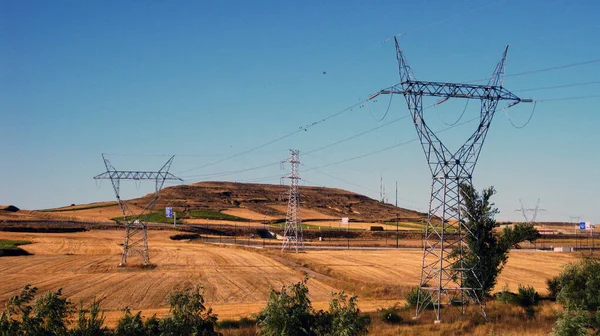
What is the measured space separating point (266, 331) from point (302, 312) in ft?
4.94

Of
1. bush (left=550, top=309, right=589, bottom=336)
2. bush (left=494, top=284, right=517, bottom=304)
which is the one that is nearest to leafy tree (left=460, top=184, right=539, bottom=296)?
bush (left=494, top=284, right=517, bottom=304)

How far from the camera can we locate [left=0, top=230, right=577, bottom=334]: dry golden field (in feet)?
132

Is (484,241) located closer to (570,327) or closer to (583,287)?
(583,287)

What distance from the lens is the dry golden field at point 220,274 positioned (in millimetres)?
40219

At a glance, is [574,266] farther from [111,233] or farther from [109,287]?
[111,233]

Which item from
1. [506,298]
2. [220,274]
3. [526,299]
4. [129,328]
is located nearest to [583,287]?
[526,299]

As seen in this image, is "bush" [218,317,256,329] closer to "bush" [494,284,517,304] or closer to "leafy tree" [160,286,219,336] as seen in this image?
"leafy tree" [160,286,219,336]

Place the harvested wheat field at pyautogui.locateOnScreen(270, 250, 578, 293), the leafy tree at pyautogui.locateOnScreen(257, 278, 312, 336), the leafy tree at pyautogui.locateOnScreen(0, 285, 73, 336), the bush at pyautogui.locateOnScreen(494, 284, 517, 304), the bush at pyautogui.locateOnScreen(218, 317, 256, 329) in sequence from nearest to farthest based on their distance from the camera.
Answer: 1. the leafy tree at pyautogui.locateOnScreen(0, 285, 73, 336)
2. the leafy tree at pyautogui.locateOnScreen(257, 278, 312, 336)
3. the bush at pyautogui.locateOnScreen(218, 317, 256, 329)
4. the bush at pyautogui.locateOnScreen(494, 284, 517, 304)
5. the harvested wheat field at pyautogui.locateOnScreen(270, 250, 578, 293)

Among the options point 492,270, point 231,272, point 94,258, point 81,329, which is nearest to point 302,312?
point 81,329

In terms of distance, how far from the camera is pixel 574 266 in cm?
3709

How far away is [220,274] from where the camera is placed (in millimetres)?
56531

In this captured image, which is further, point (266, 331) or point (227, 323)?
point (227, 323)

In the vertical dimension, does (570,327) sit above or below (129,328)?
below

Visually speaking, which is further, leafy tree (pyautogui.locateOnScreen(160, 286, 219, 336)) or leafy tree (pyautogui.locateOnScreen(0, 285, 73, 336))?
leafy tree (pyautogui.locateOnScreen(160, 286, 219, 336))
